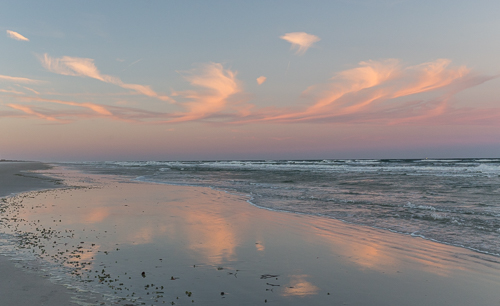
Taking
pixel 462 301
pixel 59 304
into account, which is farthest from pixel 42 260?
pixel 462 301

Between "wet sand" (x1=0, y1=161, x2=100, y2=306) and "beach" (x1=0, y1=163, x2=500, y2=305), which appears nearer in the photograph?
"wet sand" (x1=0, y1=161, x2=100, y2=306)

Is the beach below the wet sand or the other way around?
below

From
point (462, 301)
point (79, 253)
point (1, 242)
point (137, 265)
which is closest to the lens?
point (462, 301)

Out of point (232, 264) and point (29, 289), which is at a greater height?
point (29, 289)

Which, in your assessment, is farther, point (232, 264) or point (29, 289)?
point (232, 264)

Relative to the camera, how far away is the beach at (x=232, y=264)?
215 inches

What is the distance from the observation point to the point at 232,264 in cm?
714

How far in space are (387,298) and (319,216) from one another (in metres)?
8.15

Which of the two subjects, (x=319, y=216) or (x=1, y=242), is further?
(x=319, y=216)

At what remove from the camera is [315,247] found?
873cm

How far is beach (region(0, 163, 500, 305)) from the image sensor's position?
5.46 metres

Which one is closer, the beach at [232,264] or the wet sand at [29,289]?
the wet sand at [29,289]

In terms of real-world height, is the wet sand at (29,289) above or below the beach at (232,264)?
above

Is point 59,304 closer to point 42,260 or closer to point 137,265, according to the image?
point 137,265
